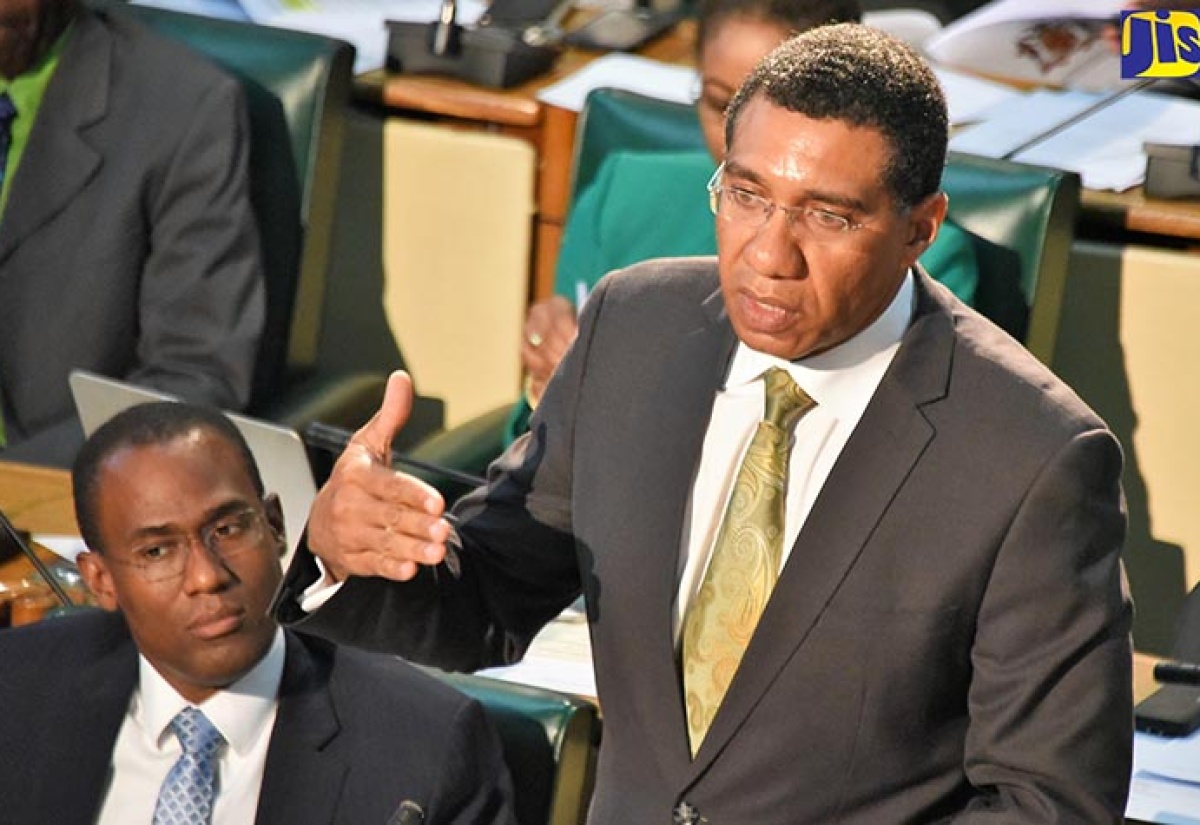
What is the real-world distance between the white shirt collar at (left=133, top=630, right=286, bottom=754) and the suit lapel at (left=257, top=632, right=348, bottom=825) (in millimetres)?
27

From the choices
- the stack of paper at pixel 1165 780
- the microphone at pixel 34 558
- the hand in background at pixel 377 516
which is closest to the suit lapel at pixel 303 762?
the microphone at pixel 34 558

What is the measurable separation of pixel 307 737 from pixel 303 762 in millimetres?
24

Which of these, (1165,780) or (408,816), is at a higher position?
(408,816)

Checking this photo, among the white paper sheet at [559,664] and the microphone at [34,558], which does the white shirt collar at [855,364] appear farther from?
the microphone at [34,558]

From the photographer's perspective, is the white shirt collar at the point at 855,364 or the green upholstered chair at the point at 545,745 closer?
the white shirt collar at the point at 855,364

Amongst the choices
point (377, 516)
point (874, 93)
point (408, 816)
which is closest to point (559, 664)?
point (408, 816)

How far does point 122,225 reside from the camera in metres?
3.10

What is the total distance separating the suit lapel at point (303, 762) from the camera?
2.07 metres

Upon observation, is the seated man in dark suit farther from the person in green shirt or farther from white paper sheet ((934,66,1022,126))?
white paper sheet ((934,66,1022,126))

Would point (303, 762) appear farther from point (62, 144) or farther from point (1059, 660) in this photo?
point (62, 144)

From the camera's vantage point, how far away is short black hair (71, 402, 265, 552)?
2.22 meters

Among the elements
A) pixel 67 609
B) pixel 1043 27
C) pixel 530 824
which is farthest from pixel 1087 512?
pixel 1043 27

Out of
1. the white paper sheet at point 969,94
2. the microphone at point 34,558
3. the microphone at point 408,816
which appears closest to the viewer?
the microphone at point 408,816

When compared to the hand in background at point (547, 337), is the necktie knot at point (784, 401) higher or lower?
higher
